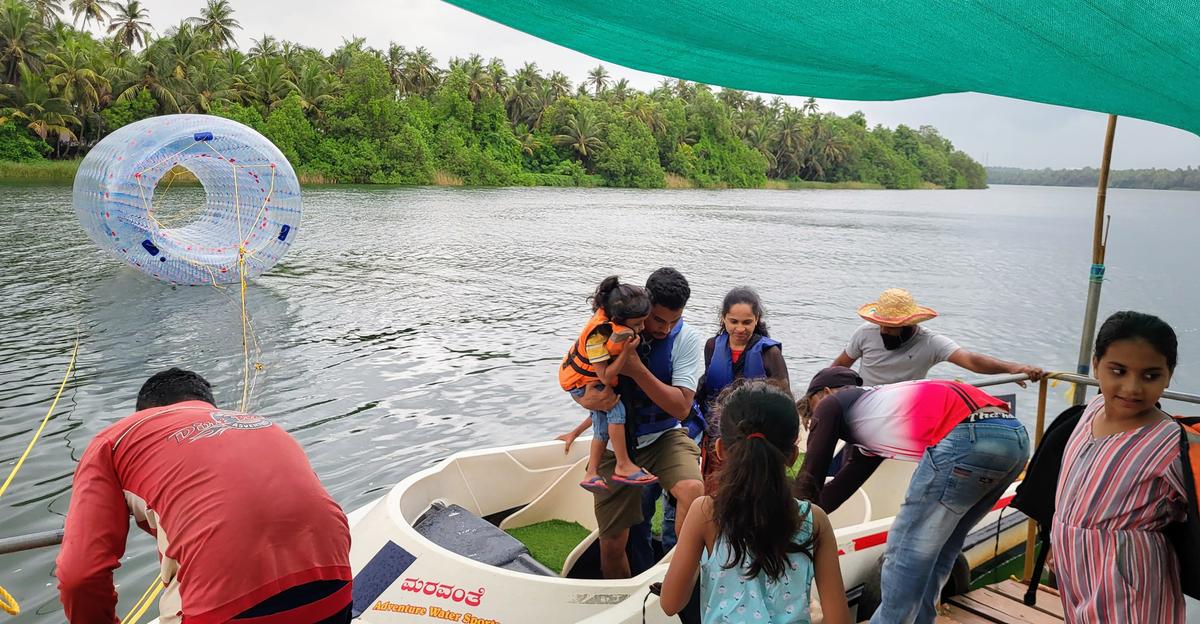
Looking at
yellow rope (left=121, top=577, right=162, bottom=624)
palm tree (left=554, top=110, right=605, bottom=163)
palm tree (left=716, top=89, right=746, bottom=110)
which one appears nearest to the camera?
yellow rope (left=121, top=577, right=162, bottom=624)

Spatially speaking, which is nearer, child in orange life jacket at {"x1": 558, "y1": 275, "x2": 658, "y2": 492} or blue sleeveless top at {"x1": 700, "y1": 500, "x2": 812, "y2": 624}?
blue sleeveless top at {"x1": 700, "y1": 500, "x2": 812, "y2": 624}

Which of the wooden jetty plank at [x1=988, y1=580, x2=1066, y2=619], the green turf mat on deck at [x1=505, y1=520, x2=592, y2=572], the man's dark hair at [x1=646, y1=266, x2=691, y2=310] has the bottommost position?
the green turf mat on deck at [x1=505, y1=520, x2=592, y2=572]

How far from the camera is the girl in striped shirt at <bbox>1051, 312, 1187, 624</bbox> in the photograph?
6.98 feet

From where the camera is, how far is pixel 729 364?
3939mm

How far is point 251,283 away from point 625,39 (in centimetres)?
1578

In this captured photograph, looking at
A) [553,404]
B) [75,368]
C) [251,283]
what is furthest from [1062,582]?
[251,283]

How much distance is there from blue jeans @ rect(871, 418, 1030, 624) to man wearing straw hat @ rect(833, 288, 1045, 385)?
1.31 meters

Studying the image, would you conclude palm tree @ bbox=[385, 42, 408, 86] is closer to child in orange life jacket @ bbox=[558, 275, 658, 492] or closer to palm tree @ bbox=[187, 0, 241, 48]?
palm tree @ bbox=[187, 0, 241, 48]

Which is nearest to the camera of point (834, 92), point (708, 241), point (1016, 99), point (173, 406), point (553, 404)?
point (173, 406)

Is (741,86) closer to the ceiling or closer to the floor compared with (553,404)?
closer to the ceiling

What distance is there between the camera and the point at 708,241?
2925 cm

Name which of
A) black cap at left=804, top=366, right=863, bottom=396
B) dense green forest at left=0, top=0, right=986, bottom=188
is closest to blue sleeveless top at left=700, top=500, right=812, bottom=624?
black cap at left=804, top=366, right=863, bottom=396

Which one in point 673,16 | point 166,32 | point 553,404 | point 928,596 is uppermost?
point 166,32

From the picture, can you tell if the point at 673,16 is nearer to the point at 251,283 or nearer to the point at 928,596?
the point at 928,596
